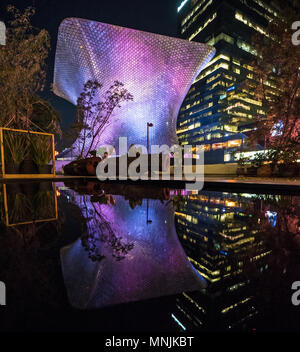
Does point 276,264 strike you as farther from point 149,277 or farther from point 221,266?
point 149,277

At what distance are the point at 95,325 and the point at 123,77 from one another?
21.9 meters

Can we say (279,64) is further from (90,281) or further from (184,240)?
(90,281)

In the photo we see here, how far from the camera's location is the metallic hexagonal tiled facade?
1672cm

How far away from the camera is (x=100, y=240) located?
Answer: 3.24ft

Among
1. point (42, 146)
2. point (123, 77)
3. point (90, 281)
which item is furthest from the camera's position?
point (123, 77)

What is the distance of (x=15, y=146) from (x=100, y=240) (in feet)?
20.8

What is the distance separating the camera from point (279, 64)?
22.7 ft

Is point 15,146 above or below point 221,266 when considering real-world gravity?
above

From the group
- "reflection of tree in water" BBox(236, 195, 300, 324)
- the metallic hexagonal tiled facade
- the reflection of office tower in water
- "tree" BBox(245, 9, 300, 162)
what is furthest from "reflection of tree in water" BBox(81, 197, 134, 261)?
the metallic hexagonal tiled facade

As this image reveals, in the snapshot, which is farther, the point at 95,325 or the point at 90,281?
the point at 90,281

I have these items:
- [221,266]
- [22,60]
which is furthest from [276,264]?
[22,60]

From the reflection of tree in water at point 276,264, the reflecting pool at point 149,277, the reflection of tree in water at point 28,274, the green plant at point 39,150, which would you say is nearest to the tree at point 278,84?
the reflection of tree in water at point 276,264

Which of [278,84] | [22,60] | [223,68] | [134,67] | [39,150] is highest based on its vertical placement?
[223,68]
